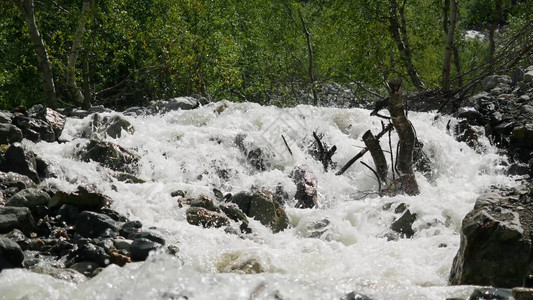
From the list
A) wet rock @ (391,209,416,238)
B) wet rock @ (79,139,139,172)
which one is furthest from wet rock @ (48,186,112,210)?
wet rock @ (391,209,416,238)

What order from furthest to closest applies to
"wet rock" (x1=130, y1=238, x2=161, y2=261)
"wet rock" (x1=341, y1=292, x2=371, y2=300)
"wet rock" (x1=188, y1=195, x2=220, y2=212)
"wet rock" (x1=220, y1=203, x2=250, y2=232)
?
"wet rock" (x1=188, y1=195, x2=220, y2=212)
"wet rock" (x1=220, y1=203, x2=250, y2=232)
"wet rock" (x1=130, y1=238, x2=161, y2=261)
"wet rock" (x1=341, y1=292, x2=371, y2=300)

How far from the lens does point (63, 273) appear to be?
20.0 feet

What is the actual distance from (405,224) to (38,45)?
10333 mm

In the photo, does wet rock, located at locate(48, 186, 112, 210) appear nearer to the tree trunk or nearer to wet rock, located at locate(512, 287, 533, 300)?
the tree trunk

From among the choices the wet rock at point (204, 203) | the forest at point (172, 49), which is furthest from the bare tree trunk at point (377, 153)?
the forest at point (172, 49)

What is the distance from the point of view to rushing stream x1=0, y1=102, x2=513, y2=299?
561 centimetres

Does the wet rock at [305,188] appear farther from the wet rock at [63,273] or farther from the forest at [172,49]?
the wet rock at [63,273]

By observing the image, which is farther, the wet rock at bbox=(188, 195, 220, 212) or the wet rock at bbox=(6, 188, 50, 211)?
the wet rock at bbox=(188, 195, 220, 212)

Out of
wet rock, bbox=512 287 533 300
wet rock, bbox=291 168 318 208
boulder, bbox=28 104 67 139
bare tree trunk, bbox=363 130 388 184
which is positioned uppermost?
wet rock, bbox=512 287 533 300

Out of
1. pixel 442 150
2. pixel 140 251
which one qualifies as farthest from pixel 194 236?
pixel 442 150

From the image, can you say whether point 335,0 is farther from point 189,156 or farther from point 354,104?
point 189,156

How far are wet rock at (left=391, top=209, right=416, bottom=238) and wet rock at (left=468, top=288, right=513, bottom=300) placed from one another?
13.1ft

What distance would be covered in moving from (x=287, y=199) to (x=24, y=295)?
21.0 ft

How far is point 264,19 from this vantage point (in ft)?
92.1
